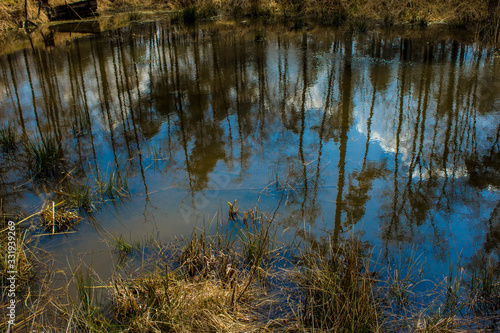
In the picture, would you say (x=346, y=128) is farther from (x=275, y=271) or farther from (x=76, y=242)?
(x=76, y=242)

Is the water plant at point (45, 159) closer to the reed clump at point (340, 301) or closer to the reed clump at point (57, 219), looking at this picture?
the reed clump at point (57, 219)

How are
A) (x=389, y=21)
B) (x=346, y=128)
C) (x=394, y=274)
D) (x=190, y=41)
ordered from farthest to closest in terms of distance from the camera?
(x=389, y=21) < (x=190, y=41) < (x=346, y=128) < (x=394, y=274)

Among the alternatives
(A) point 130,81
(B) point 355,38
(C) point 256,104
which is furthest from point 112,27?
(C) point 256,104

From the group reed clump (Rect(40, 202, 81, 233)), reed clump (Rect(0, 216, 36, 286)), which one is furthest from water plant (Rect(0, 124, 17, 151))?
reed clump (Rect(0, 216, 36, 286))

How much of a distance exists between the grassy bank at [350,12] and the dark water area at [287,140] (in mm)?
3142

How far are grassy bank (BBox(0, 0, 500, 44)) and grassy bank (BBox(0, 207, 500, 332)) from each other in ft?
35.3

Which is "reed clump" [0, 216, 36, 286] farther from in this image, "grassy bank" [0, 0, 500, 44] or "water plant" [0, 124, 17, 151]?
"grassy bank" [0, 0, 500, 44]

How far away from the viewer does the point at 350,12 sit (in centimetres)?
1723

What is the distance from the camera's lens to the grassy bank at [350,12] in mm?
13797

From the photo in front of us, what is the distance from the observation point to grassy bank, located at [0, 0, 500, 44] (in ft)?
45.3

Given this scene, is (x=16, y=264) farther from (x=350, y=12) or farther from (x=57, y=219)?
(x=350, y=12)

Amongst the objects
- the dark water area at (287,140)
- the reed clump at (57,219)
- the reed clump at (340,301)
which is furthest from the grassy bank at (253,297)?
the reed clump at (57,219)

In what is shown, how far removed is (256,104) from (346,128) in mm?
2192

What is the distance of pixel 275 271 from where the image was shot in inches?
146
